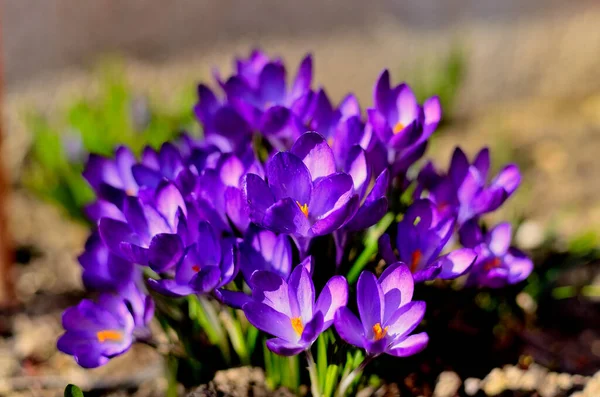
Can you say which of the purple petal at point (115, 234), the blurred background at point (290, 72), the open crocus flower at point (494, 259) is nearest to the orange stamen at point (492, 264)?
the open crocus flower at point (494, 259)

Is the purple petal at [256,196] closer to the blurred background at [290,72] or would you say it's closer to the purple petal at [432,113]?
the purple petal at [432,113]

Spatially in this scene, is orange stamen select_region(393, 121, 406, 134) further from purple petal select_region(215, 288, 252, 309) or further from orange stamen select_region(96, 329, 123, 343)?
orange stamen select_region(96, 329, 123, 343)

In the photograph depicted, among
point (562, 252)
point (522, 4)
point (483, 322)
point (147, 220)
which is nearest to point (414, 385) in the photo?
point (483, 322)

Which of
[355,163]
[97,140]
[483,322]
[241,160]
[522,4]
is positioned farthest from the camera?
[522,4]

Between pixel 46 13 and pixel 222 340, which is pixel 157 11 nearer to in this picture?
pixel 46 13

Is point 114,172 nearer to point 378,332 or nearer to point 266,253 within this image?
point 266,253

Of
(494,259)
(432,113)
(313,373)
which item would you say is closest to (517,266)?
(494,259)
